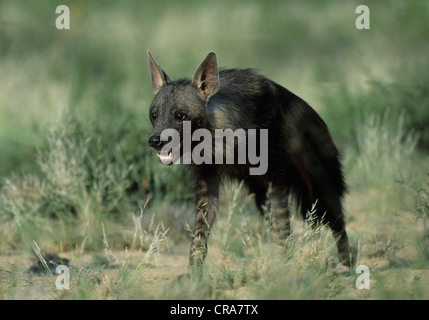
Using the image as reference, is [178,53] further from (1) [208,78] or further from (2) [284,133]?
(1) [208,78]

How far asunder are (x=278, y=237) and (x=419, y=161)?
3529 mm

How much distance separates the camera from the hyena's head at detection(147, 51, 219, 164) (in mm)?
4738

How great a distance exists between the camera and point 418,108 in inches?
340

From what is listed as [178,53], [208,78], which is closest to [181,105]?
[208,78]

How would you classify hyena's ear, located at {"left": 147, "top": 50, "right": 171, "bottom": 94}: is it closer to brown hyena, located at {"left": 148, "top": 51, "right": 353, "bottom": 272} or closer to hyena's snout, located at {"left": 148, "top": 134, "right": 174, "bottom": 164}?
brown hyena, located at {"left": 148, "top": 51, "right": 353, "bottom": 272}

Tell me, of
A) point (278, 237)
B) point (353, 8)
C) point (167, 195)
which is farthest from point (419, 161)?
point (353, 8)

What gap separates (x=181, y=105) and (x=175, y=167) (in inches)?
84.1

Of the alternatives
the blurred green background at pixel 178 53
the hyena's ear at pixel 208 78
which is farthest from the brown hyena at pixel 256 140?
the blurred green background at pixel 178 53

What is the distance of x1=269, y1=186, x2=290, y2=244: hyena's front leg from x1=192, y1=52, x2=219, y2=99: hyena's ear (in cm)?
87

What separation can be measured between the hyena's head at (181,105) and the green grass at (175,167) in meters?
0.55

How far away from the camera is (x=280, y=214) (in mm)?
5105

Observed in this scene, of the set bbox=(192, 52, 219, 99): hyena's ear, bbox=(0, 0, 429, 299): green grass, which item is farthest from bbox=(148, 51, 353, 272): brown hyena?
bbox=(0, 0, 429, 299): green grass

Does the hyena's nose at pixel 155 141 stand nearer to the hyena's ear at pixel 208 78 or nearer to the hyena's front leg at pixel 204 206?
the hyena's ear at pixel 208 78
